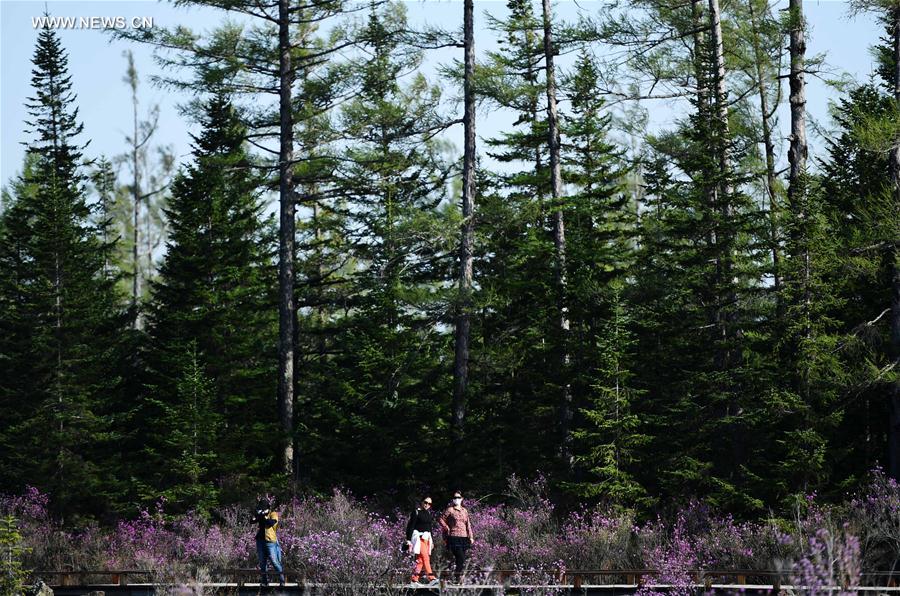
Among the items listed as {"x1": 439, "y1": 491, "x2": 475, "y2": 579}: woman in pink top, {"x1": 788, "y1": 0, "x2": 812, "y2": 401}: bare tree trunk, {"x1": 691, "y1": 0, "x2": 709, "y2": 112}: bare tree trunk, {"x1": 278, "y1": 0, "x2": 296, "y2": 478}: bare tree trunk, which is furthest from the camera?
{"x1": 278, "y1": 0, "x2": 296, "y2": 478}: bare tree trunk

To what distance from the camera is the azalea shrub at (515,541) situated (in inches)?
657

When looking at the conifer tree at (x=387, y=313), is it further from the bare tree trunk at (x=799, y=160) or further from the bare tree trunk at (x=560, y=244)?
the bare tree trunk at (x=799, y=160)

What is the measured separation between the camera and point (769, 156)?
31.6 m

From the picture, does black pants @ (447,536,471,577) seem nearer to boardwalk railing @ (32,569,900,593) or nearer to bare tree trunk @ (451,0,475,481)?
boardwalk railing @ (32,569,900,593)

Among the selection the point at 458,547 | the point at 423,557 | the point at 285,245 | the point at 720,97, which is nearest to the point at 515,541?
the point at 458,547

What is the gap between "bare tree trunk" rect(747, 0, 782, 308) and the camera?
22641 mm

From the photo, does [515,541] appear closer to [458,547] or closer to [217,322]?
[458,547]

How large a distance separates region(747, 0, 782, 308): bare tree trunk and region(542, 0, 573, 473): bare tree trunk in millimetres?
5064

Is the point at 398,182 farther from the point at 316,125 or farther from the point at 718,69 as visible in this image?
the point at 718,69

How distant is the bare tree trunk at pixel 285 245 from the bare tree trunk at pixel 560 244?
7460mm

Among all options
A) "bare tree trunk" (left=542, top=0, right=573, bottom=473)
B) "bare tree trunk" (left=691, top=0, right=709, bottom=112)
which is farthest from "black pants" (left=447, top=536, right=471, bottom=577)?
"bare tree trunk" (left=691, top=0, right=709, bottom=112)

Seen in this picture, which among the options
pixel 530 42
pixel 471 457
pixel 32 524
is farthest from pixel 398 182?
pixel 32 524

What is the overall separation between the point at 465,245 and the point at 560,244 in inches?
99.7

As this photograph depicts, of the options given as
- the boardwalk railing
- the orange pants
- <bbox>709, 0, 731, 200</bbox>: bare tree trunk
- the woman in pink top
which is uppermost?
<bbox>709, 0, 731, 200</bbox>: bare tree trunk
